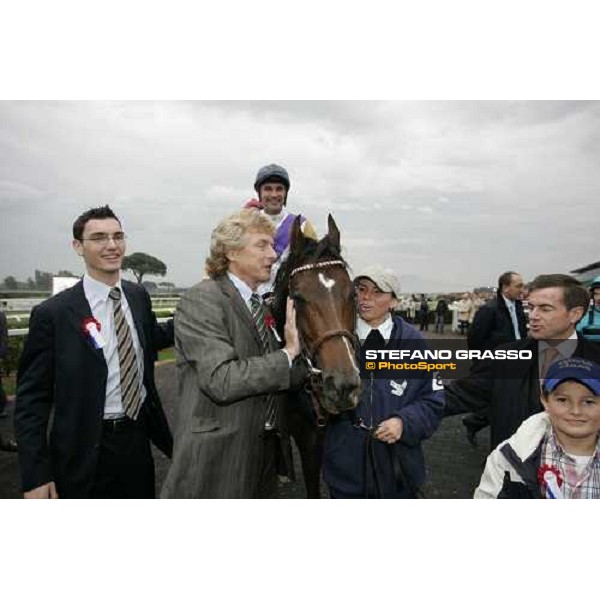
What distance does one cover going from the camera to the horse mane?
8.35ft

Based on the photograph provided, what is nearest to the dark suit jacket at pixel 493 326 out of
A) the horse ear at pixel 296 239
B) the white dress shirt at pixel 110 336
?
the horse ear at pixel 296 239

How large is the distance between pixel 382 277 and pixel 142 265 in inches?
56.2

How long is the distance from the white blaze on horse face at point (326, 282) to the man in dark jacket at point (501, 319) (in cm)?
90

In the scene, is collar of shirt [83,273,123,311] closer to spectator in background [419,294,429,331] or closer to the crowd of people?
the crowd of people

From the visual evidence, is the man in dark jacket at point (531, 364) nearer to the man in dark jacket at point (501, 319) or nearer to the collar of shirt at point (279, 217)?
the man in dark jacket at point (501, 319)

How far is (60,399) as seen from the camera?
2.53 m

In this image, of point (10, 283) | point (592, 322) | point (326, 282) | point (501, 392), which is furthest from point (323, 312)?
point (10, 283)

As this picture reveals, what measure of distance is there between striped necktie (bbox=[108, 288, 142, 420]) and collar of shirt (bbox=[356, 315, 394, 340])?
1.32m

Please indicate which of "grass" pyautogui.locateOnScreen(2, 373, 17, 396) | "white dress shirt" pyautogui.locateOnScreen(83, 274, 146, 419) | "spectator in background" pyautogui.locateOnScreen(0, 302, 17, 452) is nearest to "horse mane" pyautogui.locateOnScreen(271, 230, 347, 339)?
"white dress shirt" pyautogui.locateOnScreen(83, 274, 146, 419)

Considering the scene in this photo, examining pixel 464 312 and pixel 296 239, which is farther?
pixel 464 312

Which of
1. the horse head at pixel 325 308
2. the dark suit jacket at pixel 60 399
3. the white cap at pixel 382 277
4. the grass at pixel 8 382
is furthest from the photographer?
the grass at pixel 8 382

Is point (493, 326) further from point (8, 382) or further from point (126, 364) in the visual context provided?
point (8, 382)

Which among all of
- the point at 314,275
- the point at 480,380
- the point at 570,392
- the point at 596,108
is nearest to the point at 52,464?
the point at 314,275

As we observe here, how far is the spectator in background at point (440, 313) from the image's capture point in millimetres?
2848
